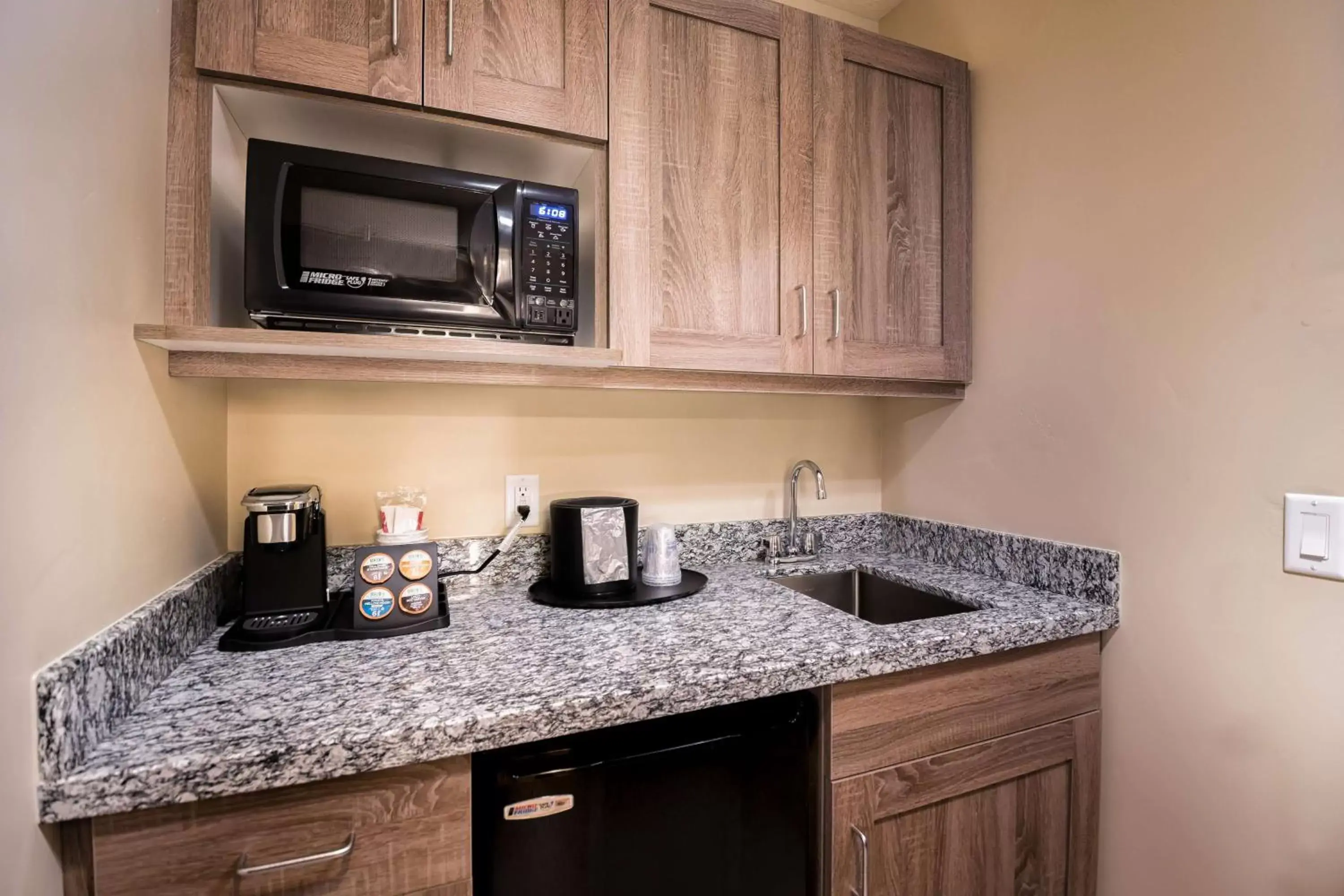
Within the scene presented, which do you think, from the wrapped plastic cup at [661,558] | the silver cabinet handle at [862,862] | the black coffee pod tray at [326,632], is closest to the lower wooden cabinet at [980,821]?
the silver cabinet handle at [862,862]

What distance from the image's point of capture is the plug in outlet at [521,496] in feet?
4.71

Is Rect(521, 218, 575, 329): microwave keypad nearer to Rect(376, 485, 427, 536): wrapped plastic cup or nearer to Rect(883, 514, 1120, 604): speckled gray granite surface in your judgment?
Rect(376, 485, 427, 536): wrapped plastic cup

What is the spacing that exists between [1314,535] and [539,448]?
1444 millimetres

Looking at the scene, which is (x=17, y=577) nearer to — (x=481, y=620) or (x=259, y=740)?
(x=259, y=740)

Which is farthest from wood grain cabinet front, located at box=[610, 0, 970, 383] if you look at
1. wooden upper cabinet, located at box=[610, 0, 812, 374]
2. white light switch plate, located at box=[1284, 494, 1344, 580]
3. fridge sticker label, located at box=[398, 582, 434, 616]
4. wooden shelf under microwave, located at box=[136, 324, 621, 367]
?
white light switch plate, located at box=[1284, 494, 1344, 580]

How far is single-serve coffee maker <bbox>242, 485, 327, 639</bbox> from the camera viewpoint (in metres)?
1.02

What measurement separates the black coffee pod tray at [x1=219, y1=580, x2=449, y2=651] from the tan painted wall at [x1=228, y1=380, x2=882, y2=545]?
0.81 ft

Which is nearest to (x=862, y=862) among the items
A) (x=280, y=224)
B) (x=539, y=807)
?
(x=539, y=807)

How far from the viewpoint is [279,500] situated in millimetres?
1021

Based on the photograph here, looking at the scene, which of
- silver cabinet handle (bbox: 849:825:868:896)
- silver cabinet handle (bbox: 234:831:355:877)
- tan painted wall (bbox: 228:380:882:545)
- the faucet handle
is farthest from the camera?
the faucet handle

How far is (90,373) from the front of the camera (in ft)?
2.39

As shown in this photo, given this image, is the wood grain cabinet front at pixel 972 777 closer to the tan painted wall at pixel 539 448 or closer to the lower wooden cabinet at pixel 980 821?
the lower wooden cabinet at pixel 980 821

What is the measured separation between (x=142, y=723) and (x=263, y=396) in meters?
0.71

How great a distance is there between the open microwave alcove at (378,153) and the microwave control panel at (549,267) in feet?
0.15
